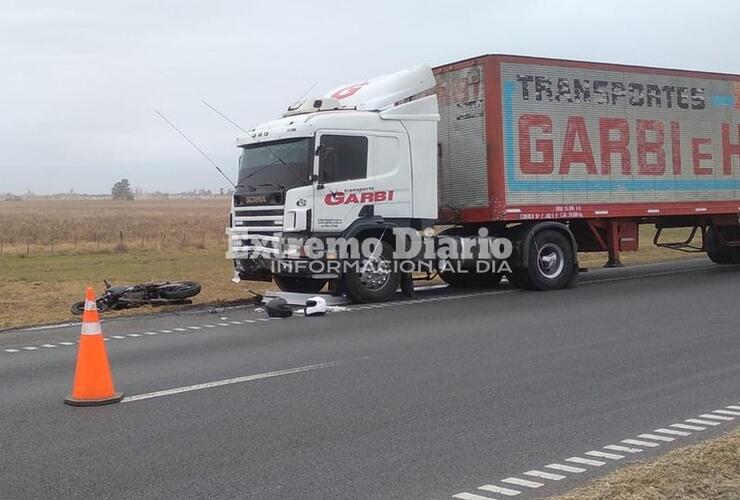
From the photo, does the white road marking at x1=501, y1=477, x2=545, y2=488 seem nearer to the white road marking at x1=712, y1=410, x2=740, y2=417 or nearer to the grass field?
the white road marking at x1=712, y1=410, x2=740, y2=417

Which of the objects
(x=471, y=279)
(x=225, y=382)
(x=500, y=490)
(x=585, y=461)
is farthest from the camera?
(x=471, y=279)

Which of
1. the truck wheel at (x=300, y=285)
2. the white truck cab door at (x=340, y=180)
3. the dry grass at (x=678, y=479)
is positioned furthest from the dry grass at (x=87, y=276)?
the dry grass at (x=678, y=479)

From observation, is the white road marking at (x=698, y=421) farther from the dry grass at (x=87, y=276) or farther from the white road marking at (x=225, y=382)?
the dry grass at (x=87, y=276)

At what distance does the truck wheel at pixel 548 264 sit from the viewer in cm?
1571

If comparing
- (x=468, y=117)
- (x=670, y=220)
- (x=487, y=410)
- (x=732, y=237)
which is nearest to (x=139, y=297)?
(x=468, y=117)

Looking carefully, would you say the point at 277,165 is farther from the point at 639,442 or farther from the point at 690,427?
the point at 639,442

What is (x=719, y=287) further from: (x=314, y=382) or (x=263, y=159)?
(x=314, y=382)

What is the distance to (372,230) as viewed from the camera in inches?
556

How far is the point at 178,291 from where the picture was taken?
14.3 meters

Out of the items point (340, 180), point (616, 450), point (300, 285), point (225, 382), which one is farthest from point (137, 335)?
point (616, 450)

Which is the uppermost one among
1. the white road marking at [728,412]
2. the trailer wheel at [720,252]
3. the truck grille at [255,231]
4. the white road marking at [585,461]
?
the truck grille at [255,231]

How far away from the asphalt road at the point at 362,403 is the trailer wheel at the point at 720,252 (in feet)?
27.9

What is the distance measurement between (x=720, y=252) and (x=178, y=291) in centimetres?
1322

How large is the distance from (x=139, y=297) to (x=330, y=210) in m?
3.48
